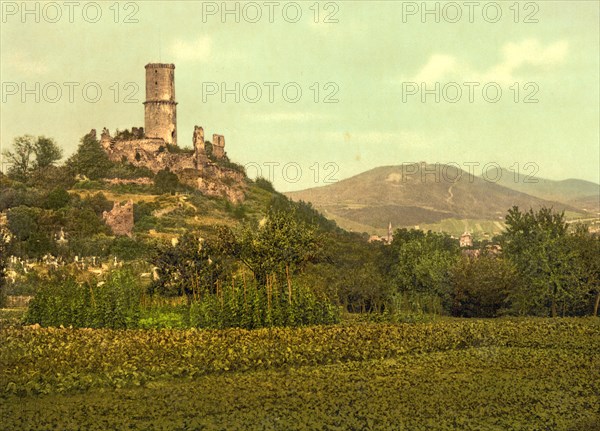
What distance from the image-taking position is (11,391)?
22.3 metres

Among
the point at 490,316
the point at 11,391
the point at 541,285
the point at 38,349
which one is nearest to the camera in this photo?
the point at 11,391

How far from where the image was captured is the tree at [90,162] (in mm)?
92438

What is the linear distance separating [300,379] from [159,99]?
75.9 meters

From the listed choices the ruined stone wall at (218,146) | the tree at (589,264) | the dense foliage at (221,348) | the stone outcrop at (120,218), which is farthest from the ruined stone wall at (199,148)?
the dense foliage at (221,348)

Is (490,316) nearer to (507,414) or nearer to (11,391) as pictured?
(507,414)

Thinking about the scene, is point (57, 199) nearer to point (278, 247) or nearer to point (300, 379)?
point (278, 247)

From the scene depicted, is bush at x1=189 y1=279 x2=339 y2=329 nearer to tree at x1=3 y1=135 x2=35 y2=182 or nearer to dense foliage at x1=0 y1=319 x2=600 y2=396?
dense foliage at x1=0 y1=319 x2=600 y2=396

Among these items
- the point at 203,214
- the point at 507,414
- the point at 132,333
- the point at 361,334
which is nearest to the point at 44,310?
the point at 132,333

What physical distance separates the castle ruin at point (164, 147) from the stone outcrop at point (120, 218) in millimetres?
15147

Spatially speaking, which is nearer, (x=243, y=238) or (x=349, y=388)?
(x=349, y=388)

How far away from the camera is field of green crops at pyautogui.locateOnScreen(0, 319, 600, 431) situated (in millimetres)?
19906

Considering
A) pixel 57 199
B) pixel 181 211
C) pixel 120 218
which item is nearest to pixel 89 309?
pixel 120 218

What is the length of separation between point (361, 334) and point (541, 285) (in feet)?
57.9

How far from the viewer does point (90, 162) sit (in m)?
92.9
